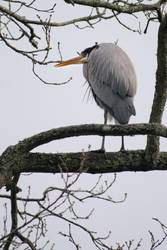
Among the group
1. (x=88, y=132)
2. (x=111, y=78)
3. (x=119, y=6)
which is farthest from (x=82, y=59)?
(x=88, y=132)

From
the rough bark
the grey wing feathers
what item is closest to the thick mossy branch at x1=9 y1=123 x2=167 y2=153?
the rough bark

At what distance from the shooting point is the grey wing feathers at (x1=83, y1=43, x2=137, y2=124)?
5.53m

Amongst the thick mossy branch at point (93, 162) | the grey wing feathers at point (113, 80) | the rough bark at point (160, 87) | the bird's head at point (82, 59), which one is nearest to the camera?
the rough bark at point (160, 87)

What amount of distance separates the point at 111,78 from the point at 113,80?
0.20 feet

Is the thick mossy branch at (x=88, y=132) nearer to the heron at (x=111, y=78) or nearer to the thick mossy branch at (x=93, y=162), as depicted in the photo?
the thick mossy branch at (x=93, y=162)

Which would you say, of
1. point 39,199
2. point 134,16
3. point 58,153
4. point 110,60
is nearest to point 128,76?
point 110,60

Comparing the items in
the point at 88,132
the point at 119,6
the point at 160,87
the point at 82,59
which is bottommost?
the point at 88,132

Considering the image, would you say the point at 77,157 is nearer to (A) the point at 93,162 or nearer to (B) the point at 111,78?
(A) the point at 93,162

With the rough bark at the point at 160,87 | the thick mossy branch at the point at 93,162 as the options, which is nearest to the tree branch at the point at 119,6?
the rough bark at the point at 160,87

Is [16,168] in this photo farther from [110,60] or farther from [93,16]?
[110,60]

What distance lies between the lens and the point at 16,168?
3881mm

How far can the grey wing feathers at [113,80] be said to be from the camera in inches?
218

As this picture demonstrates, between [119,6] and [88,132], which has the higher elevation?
[119,6]

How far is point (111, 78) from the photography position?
5.96m
